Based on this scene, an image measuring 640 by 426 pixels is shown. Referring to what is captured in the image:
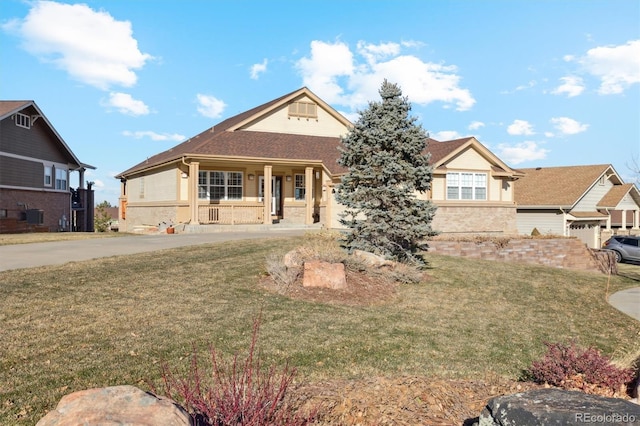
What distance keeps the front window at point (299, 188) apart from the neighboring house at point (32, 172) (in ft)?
51.7

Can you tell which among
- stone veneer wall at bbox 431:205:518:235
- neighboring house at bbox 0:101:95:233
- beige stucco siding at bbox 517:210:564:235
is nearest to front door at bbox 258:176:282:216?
stone veneer wall at bbox 431:205:518:235

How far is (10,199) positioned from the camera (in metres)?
26.1

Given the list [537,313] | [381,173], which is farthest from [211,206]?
[537,313]

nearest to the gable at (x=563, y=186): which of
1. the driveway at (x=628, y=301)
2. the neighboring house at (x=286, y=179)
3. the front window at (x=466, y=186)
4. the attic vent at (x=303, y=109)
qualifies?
the front window at (x=466, y=186)

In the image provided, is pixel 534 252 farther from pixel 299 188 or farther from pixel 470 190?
pixel 299 188

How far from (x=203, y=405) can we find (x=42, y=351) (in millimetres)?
3722

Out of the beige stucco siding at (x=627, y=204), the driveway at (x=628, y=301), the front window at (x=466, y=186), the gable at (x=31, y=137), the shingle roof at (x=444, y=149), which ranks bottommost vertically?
the driveway at (x=628, y=301)

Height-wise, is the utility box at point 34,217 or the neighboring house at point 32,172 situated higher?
the neighboring house at point 32,172

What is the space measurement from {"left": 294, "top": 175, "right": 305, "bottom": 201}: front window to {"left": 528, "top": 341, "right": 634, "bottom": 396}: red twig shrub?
2245 centimetres

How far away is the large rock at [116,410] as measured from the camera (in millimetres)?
2844

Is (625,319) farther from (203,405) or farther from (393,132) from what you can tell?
(203,405)

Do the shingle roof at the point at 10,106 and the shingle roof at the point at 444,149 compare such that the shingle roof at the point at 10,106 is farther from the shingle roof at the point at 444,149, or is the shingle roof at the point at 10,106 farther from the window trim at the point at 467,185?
the window trim at the point at 467,185

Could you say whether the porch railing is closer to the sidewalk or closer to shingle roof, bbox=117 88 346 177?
shingle roof, bbox=117 88 346 177

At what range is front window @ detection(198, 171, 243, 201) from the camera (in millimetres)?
25266
